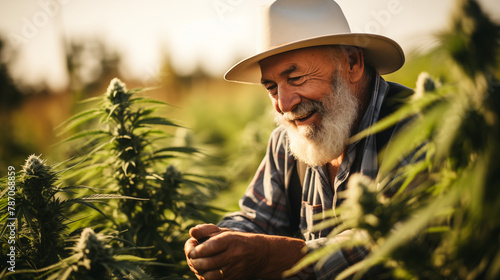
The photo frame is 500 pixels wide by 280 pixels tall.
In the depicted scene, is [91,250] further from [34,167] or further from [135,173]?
[135,173]

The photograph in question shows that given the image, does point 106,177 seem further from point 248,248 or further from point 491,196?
point 491,196

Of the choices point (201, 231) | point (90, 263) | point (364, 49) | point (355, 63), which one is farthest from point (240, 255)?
point (364, 49)

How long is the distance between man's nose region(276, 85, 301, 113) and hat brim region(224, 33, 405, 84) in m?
0.24

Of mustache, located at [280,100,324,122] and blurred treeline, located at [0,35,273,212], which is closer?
mustache, located at [280,100,324,122]

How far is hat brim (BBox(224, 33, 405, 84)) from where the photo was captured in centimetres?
211

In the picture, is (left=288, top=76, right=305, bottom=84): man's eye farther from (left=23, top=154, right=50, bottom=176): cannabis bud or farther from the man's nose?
(left=23, top=154, right=50, bottom=176): cannabis bud

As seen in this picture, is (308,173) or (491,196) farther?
(308,173)

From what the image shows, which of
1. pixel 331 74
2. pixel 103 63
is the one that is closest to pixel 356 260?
pixel 331 74

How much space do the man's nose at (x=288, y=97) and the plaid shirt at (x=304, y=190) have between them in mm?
455

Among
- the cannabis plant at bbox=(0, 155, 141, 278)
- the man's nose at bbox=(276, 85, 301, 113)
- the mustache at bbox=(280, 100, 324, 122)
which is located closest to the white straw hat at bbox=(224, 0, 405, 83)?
the man's nose at bbox=(276, 85, 301, 113)

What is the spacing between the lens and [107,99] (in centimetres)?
231

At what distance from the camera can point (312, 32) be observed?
2203mm

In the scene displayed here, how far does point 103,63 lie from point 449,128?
1966 centimetres

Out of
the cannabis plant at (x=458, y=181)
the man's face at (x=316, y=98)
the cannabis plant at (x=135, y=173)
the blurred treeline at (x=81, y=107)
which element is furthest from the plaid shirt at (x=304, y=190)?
the blurred treeline at (x=81, y=107)
